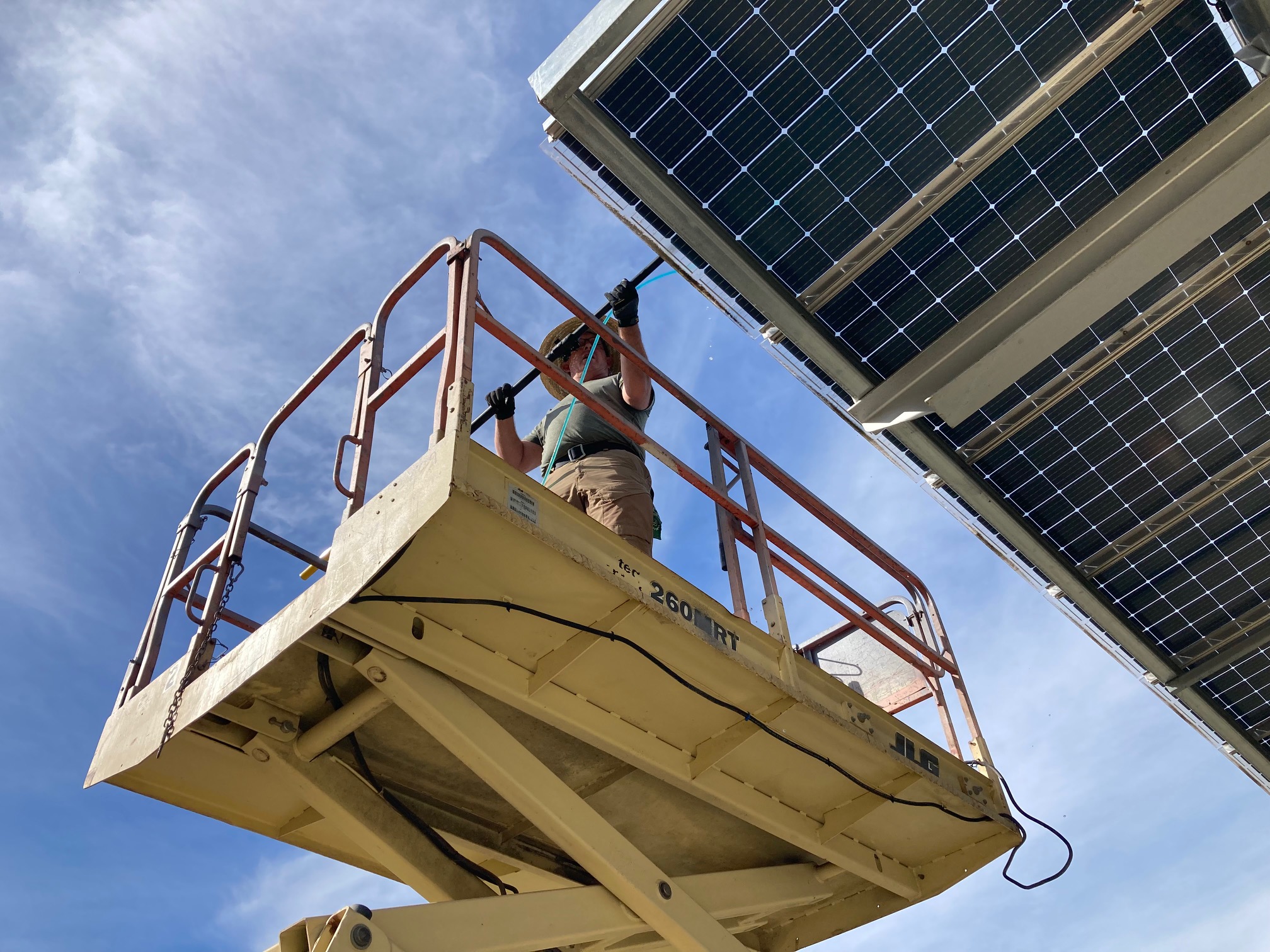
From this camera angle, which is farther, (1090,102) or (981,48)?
(1090,102)

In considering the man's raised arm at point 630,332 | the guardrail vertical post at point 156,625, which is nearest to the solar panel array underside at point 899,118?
the man's raised arm at point 630,332

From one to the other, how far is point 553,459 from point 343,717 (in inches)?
81.2

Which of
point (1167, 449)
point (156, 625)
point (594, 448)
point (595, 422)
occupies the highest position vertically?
point (1167, 449)

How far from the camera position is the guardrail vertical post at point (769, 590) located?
17.5 ft

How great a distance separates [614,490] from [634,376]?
678 mm

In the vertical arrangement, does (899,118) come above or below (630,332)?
above

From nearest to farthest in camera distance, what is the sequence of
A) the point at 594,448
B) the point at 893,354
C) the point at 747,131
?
the point at 747,131 → the point at 594,448 → the point at 893,354

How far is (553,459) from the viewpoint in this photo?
6.21 metres

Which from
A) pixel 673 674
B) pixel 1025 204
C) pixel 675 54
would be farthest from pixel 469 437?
pixel 1025 204

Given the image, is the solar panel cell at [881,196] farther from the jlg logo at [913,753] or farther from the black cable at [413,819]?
the black cable at [413,819]

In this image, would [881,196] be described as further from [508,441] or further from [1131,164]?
[508,441]

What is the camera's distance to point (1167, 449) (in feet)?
23.8

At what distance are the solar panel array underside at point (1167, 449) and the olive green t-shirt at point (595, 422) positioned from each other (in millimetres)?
2070

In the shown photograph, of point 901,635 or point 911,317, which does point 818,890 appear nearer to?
point 901,635
